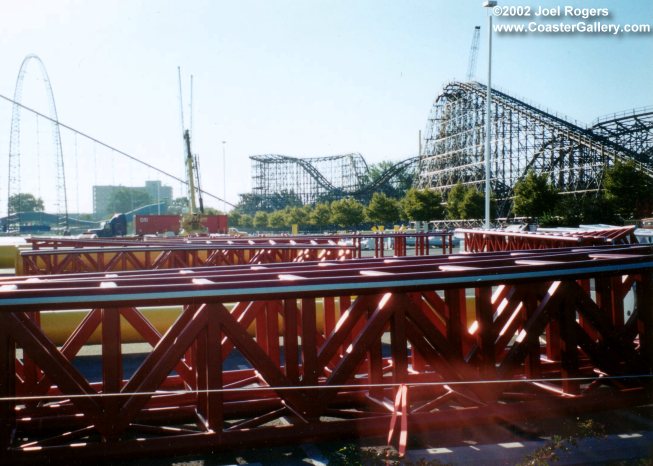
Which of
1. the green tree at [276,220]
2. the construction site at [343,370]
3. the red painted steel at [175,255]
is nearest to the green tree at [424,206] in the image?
the green tree at [276,220]

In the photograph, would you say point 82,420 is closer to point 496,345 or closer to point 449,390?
point 449,390

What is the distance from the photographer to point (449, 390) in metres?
6.16

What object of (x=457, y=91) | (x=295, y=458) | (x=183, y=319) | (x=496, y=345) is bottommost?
(x=295, y=458)

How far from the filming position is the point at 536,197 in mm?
50656

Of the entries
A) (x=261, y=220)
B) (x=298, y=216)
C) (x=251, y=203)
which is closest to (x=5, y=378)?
(x=298, y=216)

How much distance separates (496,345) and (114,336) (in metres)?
3.41

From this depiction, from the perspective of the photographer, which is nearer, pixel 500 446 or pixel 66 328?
pixel 500 446

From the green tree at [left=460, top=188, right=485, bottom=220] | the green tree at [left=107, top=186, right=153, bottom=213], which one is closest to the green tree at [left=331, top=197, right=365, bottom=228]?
the green tree at [left=460, top=188, right=485, bottom=220]

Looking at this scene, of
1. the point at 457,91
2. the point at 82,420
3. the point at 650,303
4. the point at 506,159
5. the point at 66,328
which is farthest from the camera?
the point at 457,91

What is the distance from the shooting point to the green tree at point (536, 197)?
167ft

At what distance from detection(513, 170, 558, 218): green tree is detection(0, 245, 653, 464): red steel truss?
150 feet

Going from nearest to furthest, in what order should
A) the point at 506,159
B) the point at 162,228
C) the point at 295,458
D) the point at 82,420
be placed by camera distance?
the point at 295,458, the point at 82,420, the point at 162,228, the point at 506,159

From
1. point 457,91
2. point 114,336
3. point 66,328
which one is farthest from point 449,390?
point 457,91

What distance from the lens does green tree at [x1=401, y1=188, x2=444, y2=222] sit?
2574 inches
